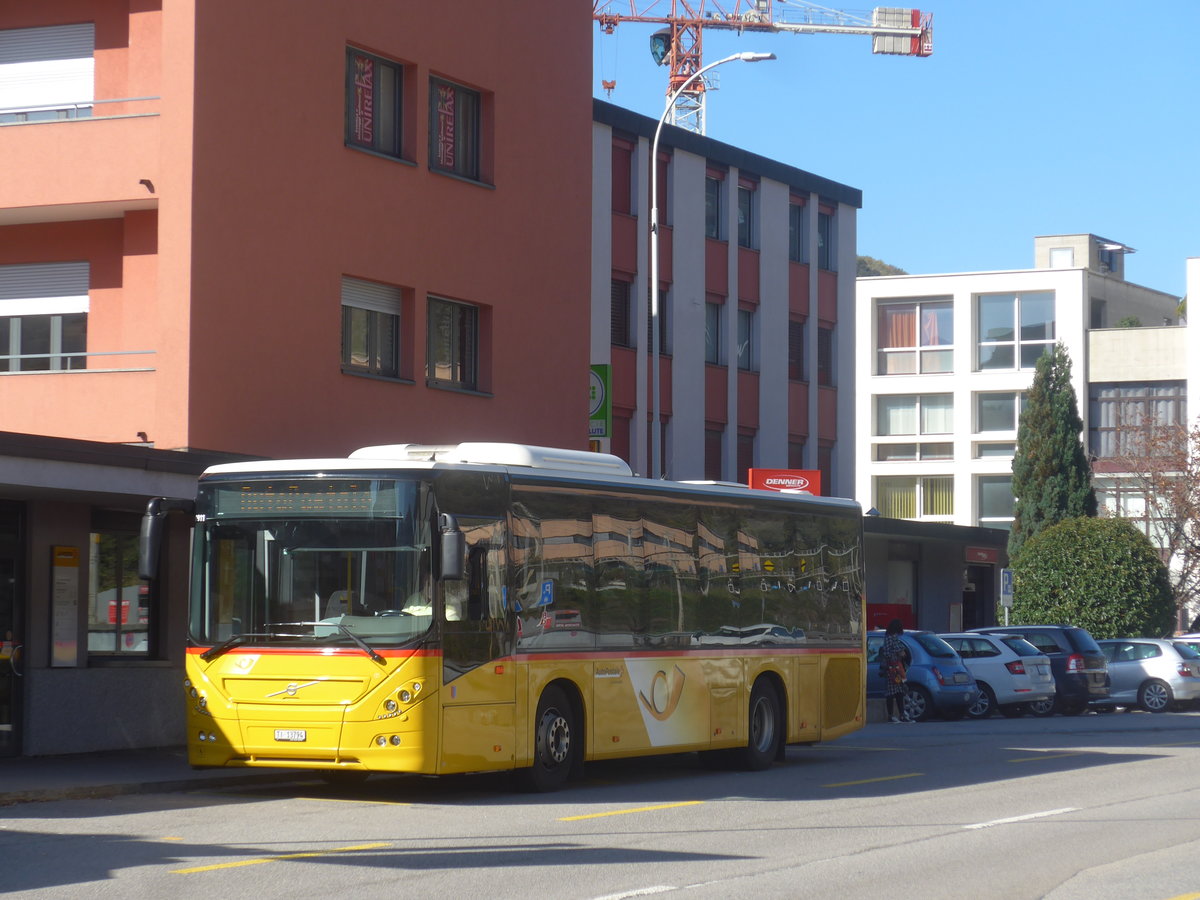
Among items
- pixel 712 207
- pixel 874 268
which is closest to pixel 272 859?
pixel 712 207

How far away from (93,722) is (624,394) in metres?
20.5

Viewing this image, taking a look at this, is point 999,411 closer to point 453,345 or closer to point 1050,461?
point 1050,461

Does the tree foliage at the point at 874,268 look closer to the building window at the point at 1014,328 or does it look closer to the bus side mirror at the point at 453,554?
the building window at the point at 1014,328

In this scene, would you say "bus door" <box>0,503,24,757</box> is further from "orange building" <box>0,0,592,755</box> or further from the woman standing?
the woman standing

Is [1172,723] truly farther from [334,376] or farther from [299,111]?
[299,111]

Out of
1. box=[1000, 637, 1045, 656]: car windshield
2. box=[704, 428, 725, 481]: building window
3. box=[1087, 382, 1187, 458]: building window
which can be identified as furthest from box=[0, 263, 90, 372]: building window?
box=[1087, 382, 1187, 458]: building window

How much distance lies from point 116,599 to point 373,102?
844 cm

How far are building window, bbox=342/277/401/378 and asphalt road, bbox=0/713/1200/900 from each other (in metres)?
7.98

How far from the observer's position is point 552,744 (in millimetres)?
16578

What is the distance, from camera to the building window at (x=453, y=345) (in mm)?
25969

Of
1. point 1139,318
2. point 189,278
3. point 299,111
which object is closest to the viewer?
point 189,278

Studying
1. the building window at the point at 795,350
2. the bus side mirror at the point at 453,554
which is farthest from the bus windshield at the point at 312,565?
the building window at the point at 795,350

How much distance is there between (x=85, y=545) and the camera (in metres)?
20.1

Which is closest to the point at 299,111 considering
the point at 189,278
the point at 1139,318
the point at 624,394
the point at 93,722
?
the point at 189,278
